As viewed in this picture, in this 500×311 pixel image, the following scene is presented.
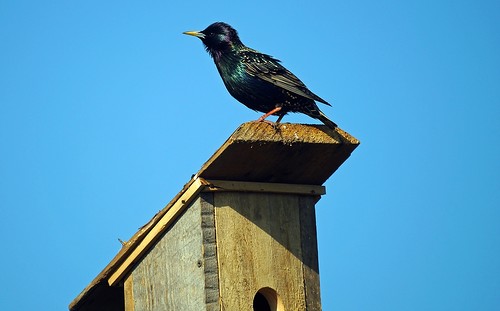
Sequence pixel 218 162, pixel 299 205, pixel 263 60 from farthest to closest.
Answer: pixel 263 60 < pixel 299 205 < pixel 218 162

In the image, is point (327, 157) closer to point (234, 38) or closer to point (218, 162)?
point (218, 162)

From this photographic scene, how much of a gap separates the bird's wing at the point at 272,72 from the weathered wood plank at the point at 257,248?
79 centimetres

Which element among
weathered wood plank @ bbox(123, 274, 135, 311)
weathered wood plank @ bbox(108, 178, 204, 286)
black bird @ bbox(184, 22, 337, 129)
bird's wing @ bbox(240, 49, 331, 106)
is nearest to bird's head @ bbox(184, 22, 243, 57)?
black bird @ bbox(184, 22, 337, 129)

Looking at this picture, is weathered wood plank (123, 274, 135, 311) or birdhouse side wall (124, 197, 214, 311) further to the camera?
weathered wood plank (123, 274, 135, 311)

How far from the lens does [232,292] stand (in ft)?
17.0

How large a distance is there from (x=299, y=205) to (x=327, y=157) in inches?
13.6

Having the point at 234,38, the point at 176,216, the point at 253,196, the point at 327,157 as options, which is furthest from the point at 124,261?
the point at 234,38

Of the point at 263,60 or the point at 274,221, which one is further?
the point at 263,60

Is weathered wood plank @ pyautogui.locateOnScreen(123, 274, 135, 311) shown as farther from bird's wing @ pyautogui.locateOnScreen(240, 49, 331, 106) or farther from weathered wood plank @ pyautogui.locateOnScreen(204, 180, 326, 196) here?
bird's wing @ pyautogui.locateOnScreen(240, 49, 331, 106)

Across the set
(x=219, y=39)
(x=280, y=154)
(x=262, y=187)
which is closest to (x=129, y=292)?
(x=262, y=187)

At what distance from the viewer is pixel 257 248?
17.6ft

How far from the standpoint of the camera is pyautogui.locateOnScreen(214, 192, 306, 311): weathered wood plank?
205 inches

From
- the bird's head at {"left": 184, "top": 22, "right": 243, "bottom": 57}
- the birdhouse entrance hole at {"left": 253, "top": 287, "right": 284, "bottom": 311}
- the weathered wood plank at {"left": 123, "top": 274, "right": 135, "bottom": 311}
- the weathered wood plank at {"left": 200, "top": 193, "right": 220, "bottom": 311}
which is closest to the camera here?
the weathered wood plank at {"left": 200, "top": 193, "right": 220, "bottom": 311}

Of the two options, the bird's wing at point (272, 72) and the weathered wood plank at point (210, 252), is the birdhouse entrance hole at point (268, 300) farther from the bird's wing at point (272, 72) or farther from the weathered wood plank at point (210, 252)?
the bird's wing at point (272, 72)
